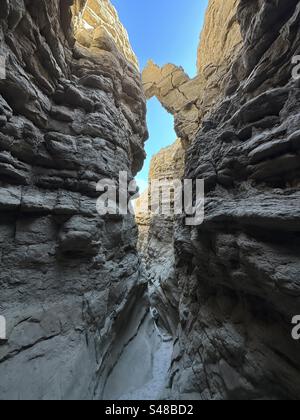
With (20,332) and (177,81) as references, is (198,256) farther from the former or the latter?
(177,81)

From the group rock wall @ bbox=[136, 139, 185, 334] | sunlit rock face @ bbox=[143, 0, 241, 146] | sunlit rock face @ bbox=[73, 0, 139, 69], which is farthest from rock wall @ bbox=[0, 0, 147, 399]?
sunlit rock face @ bbox=[143, 0, 241, 146]

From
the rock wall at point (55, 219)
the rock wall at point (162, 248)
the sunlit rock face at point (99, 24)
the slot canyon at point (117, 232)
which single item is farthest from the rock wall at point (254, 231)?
the sunlit rock face at point (99, 24)

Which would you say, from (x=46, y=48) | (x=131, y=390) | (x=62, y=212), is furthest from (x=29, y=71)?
(x=131, y=390)

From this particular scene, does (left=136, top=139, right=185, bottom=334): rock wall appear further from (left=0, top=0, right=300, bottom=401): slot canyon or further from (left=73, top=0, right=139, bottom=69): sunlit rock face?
(left=73, top=0, right=139, bottom=69): sunlit rock face

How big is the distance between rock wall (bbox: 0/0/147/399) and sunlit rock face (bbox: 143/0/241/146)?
19.9 feet

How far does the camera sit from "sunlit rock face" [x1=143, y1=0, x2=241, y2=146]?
34.4 ft

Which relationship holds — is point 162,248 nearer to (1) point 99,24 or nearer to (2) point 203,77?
(2) point 203,77

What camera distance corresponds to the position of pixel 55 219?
615cm

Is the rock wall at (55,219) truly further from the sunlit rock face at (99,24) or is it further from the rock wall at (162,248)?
the rock wall at (162,248)

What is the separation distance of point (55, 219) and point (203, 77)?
1537 centimetres

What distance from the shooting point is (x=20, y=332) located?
4.62m

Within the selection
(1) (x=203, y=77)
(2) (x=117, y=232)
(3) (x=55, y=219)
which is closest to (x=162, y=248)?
(2) (x=117, y=232)

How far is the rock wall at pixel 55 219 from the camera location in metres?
4.77

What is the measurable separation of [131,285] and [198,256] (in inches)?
132
